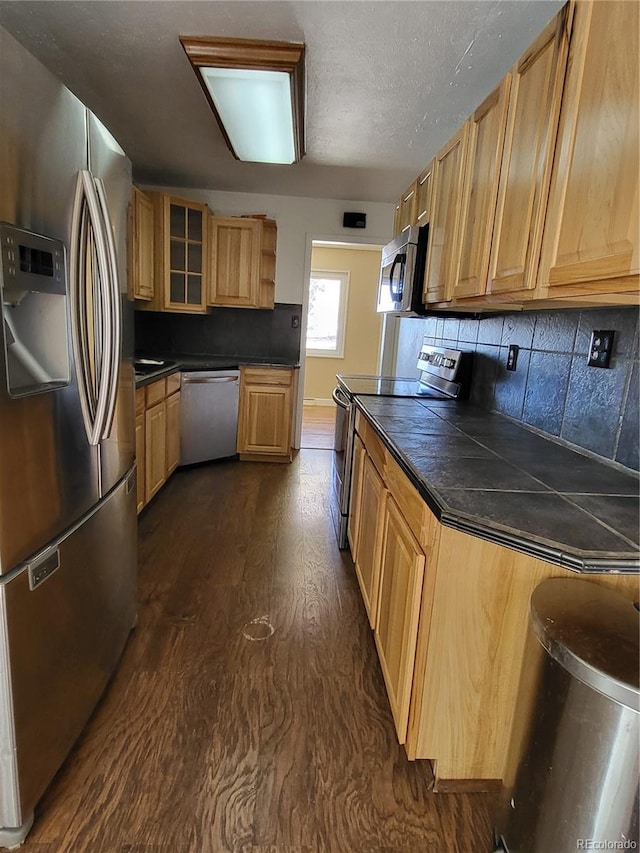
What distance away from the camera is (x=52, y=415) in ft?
4.10

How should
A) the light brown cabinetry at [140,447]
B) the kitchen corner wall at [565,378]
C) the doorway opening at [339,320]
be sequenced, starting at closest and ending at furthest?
the kitchen corner wall at [565,378] < the light brown cabinetry at [140,447] < the doorway opening at [339,320]

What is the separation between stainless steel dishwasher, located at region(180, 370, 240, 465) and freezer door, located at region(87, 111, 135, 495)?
209 cm

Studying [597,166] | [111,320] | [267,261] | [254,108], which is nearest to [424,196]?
[254,108]

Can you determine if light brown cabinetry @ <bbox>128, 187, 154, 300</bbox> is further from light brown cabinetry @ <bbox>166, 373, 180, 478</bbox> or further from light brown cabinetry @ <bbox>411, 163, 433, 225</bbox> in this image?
light brown cabinetry @ <bbox>411, 163, 433, 225</bbox>

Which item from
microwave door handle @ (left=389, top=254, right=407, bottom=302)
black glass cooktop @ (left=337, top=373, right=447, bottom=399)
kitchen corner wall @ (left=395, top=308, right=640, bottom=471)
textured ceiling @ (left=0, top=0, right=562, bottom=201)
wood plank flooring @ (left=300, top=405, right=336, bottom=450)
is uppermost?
textured ceiling @ (left=0, top=0, right=562, bottom=201)

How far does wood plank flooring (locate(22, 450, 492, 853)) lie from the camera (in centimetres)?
126

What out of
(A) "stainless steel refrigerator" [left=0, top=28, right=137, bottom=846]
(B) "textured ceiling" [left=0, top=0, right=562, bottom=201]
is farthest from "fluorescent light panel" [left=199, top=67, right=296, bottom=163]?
(A) "stainless steel refrigerator" [left=0, top=28, right=137, bottom=846]

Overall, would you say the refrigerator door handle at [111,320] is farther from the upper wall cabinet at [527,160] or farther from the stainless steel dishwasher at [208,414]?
the stainless steel dishwasher at [208,414]

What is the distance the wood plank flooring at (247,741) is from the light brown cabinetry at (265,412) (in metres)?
1.89

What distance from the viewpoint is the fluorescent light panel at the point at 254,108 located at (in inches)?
83.1

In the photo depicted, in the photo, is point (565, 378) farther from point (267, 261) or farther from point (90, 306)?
point (267, 261)

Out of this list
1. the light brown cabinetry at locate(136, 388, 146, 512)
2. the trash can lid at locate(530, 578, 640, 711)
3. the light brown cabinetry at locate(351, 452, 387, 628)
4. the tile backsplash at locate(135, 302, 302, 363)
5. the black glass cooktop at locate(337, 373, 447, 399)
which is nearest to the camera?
the trash can lid at locate(530, 578, 640, 711)

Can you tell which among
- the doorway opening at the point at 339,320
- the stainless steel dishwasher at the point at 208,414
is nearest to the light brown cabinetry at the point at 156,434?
the stainless steel dishwasher at the point at 208,414

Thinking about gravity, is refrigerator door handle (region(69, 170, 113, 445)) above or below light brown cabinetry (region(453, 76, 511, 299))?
below
